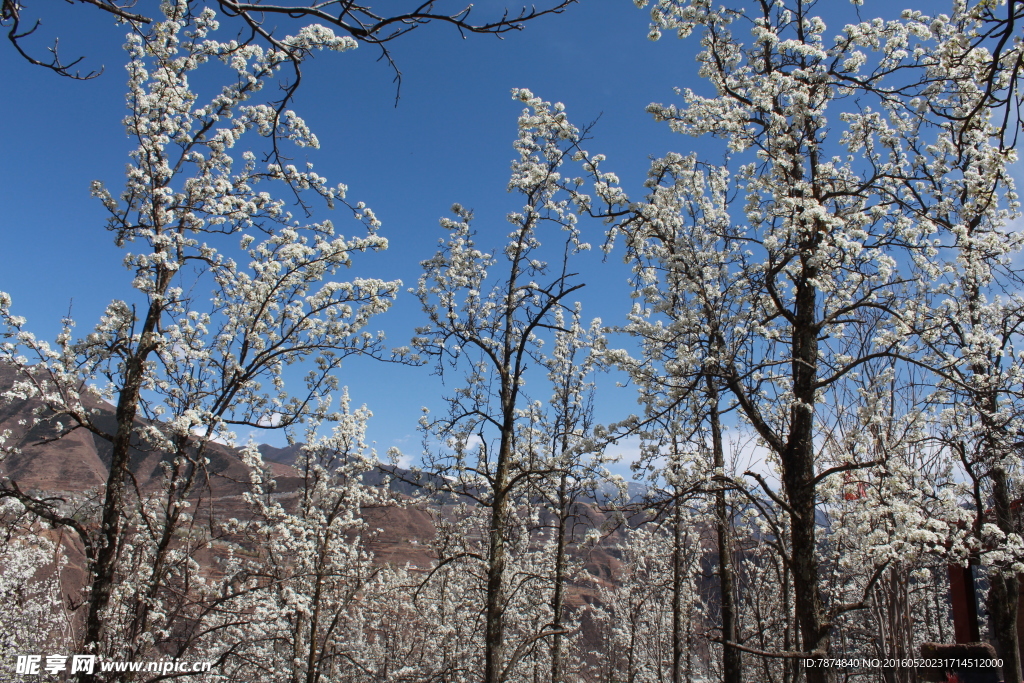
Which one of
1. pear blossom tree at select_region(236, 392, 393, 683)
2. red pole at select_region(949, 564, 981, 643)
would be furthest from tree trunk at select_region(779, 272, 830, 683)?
red pole at select_region(949, 564, 981, 643)

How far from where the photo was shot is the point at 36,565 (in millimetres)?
22812

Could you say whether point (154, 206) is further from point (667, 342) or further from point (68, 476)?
point (68, 476)

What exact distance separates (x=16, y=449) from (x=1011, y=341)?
15670 mm

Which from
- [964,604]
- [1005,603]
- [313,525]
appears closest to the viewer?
[1005,603]

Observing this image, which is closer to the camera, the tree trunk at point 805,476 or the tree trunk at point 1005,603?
the tree trunk at point 805,476

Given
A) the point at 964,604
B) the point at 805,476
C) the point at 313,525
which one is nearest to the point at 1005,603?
the point at 805,476

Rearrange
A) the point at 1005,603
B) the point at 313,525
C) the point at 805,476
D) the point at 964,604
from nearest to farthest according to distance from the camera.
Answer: the point at 805,476 → the point at 1005,603 → the point at 313,525 → the point at 964,604

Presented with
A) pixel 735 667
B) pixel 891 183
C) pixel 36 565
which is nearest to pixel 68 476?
pixel 36 565

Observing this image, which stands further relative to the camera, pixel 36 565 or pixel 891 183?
pixel 36 565

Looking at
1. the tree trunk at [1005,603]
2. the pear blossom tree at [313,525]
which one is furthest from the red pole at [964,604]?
the pear blossom tree at [313,525]

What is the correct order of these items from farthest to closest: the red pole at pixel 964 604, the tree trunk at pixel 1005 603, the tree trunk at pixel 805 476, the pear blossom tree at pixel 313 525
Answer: the red pole at pixel 964 604 < the pear blossom tree at pixel 313 525 < the tree trunk at pixel 1005 603 < the tree trunk at pixel 805 476

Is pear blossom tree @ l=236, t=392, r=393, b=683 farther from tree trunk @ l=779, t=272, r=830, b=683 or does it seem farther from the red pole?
the red pole

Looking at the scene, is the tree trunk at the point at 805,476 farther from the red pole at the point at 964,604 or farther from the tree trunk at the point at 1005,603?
the red pole at the point at 964,604

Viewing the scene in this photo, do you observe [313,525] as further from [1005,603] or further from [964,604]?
[964,604]
